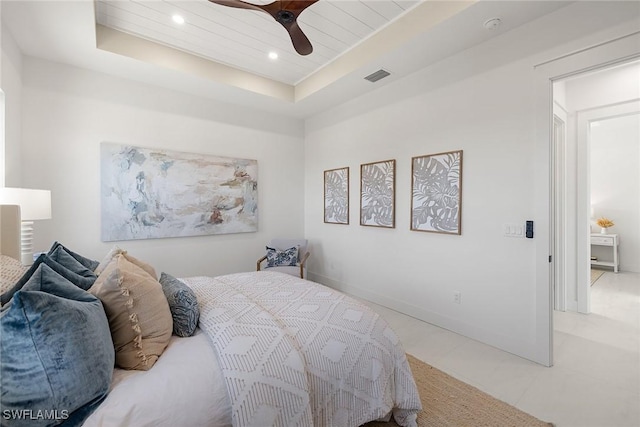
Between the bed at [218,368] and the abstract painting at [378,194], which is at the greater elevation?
the abstract painting at [378,194]

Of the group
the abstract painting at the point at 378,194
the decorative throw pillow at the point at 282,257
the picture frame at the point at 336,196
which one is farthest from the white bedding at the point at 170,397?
the picture frame at the point at 336,196

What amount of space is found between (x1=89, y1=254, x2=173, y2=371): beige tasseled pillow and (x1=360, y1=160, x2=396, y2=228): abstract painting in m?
2.76

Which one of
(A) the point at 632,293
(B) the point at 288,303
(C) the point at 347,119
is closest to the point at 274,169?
(C) the point at 347,119

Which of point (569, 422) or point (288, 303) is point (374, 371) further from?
point (569, 422)

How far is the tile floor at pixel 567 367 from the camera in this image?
1791mm

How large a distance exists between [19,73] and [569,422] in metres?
5.27

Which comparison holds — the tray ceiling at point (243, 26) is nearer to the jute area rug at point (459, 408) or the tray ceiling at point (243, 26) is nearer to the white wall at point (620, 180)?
the jute area rug at point (459, 408)

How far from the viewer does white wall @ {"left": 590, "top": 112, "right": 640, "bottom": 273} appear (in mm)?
5074

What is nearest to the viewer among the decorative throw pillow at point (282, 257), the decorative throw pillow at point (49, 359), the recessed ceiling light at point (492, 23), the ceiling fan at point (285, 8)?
the decorative throw pillow at point (49, 359)

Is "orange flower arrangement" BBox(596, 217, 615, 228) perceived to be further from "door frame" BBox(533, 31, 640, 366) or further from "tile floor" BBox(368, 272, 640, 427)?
"door frame" BBox(533, 31, 640, 366)

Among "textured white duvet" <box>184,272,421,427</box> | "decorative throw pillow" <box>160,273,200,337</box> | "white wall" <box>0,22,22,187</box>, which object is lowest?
"textured white duvet" <box>184,272,421,427</box>

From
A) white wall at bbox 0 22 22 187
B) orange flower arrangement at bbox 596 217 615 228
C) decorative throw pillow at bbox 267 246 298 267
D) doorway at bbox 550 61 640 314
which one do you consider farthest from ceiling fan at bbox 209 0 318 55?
orange flower arrangement at bbox 596 217 615 228

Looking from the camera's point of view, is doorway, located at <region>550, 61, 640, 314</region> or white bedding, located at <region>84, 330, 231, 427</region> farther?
doorway, located at <region>550, 61, 640, 314</region>

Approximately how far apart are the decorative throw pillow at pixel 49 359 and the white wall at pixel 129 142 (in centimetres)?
269
